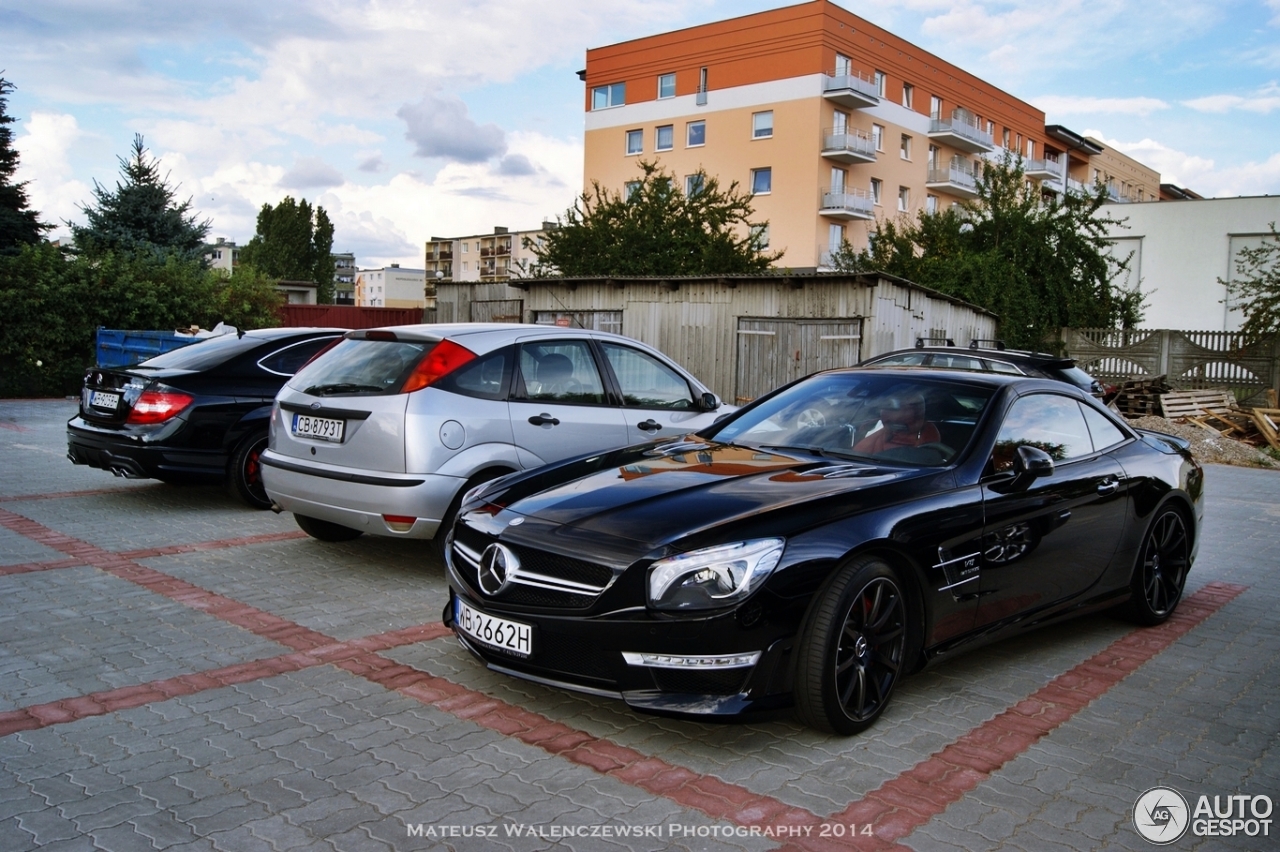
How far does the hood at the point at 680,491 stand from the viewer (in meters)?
4.07

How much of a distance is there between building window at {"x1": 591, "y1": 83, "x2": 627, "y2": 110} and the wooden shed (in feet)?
119

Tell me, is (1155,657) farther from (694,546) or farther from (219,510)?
(219,510)

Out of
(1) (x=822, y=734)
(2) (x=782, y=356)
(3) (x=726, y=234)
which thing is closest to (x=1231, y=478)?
(2) (x=782, y=356)

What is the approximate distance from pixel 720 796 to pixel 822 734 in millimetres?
720

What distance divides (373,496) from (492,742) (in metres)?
2.52

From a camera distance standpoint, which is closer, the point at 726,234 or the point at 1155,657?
the point at 1155,657

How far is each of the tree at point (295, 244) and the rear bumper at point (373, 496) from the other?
275 ft

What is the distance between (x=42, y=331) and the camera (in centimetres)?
2112

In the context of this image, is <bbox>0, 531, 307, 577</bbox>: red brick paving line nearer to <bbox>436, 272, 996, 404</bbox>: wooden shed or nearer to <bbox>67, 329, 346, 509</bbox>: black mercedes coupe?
<bbox>67, 329, 346, 509</bbox>: black mercedes coupe

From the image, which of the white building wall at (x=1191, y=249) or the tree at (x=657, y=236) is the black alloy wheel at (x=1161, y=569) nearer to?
Result: the tree at (x=657, y=236)

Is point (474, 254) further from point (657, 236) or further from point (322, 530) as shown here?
point (322, 530)

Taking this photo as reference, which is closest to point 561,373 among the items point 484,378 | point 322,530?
point 484,378

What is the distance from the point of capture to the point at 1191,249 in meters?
41.0

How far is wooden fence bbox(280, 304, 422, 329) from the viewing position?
3462cm
